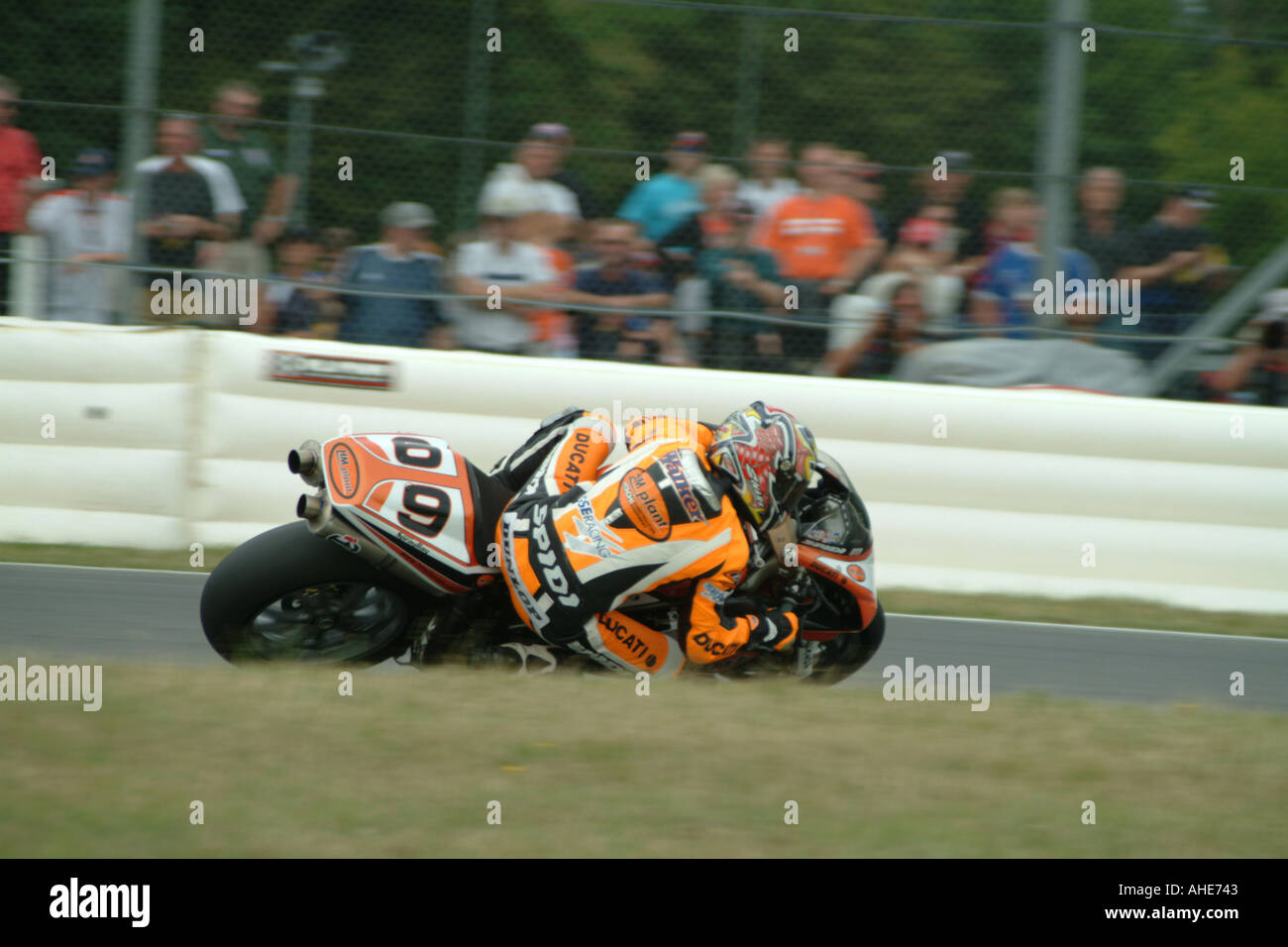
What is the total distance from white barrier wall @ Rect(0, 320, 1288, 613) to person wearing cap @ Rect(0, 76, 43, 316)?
0.66 metres

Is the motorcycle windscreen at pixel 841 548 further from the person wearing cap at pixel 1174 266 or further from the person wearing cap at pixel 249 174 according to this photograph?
the person wearing cap at pixel 249 174

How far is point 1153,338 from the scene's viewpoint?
7.42 m

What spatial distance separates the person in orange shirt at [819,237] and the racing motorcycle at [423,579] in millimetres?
2853

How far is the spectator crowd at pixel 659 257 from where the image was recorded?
7371mm

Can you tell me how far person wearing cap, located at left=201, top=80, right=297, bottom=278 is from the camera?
24.1ft

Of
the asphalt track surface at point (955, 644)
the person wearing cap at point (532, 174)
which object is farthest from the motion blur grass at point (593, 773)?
the person wearing cap at point (532, 174)

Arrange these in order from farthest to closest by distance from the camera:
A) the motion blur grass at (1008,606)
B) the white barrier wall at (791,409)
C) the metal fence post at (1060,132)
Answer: the metal fence post at (1060,132), the white barrier wall at (791,409), the motion blur grass at (1008,606)

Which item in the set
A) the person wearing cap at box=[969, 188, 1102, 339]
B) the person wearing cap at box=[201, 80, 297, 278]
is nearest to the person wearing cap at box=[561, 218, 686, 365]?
the person wearing cap at box=[201, 80, 297, 278]

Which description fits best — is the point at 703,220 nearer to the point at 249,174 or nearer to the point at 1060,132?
the point at 1060,132

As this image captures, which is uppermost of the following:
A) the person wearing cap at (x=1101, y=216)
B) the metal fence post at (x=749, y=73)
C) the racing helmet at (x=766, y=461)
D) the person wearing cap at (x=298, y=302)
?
the metal fence post at (x=749, y=73)

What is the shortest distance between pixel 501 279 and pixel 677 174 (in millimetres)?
1050

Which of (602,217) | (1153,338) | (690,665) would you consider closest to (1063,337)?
(1153,338)

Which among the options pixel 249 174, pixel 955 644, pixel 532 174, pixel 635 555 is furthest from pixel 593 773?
pixel 249 174
